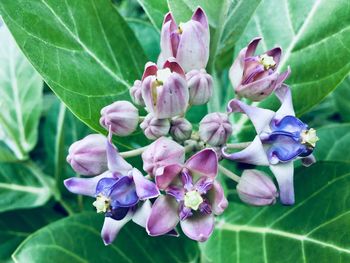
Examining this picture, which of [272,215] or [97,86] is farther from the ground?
[97,86]

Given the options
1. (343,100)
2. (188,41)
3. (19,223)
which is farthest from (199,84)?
(19,223)

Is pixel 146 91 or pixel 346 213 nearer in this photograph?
pixel 146 91

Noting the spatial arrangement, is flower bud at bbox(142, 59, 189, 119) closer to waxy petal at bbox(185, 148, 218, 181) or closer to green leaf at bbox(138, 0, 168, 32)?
waxy petal at bbox(185, 148, 218, 181)

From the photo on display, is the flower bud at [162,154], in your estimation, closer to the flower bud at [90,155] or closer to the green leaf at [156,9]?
the flower bud at [90,155]

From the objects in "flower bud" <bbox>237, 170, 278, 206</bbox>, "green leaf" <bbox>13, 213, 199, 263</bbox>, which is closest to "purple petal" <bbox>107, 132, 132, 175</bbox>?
"flower bud" <bbox>237, 170, 278, 206</bbox>

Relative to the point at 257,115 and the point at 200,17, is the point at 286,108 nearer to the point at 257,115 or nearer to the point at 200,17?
the point at 257,115

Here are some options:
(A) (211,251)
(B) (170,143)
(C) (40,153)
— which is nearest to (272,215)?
(A) (211,251)

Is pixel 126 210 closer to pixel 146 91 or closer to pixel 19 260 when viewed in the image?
pixel 146 91
